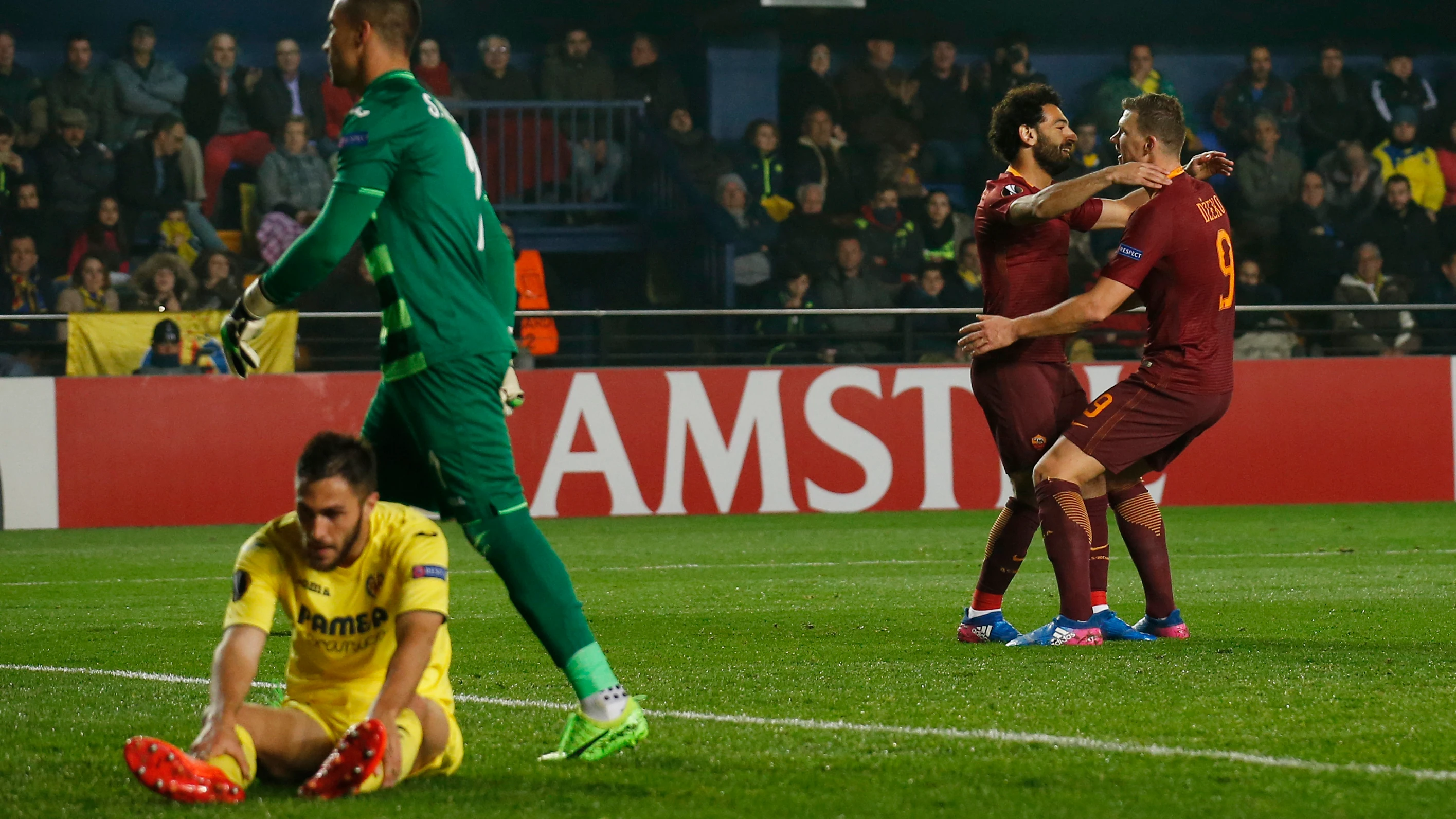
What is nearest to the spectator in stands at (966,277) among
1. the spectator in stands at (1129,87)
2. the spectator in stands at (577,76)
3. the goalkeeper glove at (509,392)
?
the spectator in stands at (1129,87)

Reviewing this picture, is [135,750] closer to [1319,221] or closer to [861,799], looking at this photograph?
[861,799]

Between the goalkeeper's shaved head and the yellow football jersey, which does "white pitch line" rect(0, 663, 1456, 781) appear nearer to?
the yellow football jersey

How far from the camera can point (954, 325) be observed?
1412 centimetres

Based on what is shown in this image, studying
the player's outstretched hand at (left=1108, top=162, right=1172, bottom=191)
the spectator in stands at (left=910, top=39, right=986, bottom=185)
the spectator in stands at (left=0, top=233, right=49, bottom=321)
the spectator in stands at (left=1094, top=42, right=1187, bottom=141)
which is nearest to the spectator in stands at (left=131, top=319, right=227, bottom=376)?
the spectator in stands at (left=0, top=233, right=49, bottom=321)

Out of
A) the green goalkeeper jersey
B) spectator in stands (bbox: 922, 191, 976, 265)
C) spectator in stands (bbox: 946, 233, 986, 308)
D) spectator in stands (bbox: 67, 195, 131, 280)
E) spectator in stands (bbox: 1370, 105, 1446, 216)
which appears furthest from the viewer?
spectator in stands (bbox: 1370, 105, 1446, 216)

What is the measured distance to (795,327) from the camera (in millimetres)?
13898

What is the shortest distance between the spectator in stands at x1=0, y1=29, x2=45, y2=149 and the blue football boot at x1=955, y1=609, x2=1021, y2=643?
11.4 metres

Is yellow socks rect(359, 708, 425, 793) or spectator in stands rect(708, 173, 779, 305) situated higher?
spectator in stands rect(708, 173, 779, 305)

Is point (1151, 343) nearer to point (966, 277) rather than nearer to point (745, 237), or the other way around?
point (966, 277)

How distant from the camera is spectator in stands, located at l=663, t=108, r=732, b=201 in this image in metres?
15.9

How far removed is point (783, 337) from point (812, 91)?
12.4 feet

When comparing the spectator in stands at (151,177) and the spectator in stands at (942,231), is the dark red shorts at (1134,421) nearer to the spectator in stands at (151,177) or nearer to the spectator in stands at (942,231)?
the spectator in stands at (942,231)

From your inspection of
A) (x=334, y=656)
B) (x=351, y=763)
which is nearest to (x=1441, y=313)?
(x=334, y=656)

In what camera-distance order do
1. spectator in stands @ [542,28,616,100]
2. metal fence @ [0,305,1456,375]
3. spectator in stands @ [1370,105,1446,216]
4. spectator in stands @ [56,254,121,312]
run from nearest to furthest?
metal fence @ [0,305,1456,375] < spectator in stands @ [56,254,121,312] < spectator in stands @ [542,28,616,100] < spectator in stands @ [1370,105,1446,216]
